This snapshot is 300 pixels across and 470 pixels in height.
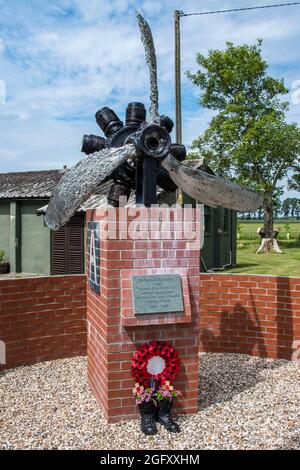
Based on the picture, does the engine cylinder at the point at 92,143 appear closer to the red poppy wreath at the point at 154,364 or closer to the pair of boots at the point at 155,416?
the red poppy wreath at the point at 154,364

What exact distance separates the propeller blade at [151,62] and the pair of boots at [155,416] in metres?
2.81

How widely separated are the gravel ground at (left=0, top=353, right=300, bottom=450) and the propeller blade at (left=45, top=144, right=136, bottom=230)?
1.92 meters

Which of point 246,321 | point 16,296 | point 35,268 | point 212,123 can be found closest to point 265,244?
point 212,123

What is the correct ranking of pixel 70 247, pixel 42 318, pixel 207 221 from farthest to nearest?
pixel 207 221
pixel 70 247
pixel 42 318

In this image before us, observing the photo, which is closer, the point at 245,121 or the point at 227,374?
the point at 227,374

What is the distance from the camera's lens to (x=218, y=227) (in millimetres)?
16906

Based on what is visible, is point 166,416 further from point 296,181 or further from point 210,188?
point 296,181

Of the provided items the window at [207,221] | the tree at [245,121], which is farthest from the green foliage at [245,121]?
the window at [207,221]

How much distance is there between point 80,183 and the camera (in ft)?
12.7

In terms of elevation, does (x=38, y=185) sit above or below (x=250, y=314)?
above

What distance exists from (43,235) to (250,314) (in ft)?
34.5

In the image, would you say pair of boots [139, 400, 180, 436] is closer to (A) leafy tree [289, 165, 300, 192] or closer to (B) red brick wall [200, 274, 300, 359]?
(B) red brick wall [200, 274, 300, 359]


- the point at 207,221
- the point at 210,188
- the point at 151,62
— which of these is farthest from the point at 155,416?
the point at 207,221

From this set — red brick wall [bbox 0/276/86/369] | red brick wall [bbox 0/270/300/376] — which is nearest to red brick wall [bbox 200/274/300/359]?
red brick wall [bbox 0/270/300/376]
